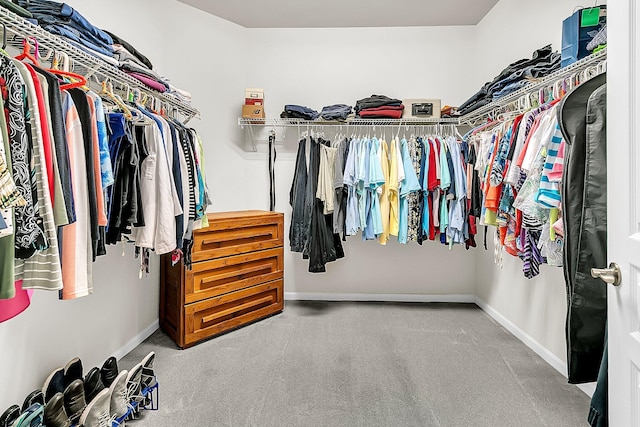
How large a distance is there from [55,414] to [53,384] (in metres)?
0.25

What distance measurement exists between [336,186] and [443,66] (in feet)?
5.58

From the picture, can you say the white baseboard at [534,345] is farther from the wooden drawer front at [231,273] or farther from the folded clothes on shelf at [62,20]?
the folded clothes on shelf at [62,20]

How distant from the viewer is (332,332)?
2578mm

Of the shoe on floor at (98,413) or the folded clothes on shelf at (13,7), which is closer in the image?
the folded clothes on shelf at (13,7)

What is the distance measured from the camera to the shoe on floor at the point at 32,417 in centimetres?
122

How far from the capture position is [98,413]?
1.40 metres

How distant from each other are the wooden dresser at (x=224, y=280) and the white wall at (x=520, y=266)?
1.85m

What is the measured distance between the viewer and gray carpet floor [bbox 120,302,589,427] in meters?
1.59

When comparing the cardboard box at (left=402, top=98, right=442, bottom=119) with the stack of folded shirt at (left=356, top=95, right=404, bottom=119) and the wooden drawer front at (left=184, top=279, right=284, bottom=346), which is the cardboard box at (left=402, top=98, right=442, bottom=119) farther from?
the wooden drawer front at (left=184, top=279, right=284, bottom=346)

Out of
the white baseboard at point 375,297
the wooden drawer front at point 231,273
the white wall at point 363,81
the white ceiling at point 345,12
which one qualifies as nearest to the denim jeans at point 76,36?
the wooden drawer front at point 231,273

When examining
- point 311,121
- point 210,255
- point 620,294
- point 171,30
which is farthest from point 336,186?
point 620,294

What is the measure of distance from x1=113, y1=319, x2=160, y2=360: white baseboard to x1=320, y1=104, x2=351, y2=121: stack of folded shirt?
2.21 meters

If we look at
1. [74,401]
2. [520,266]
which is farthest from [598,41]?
[74,401]

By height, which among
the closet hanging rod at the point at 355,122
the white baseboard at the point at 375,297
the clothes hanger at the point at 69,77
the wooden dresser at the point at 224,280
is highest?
the closet hanging rod at the point at 355,122
